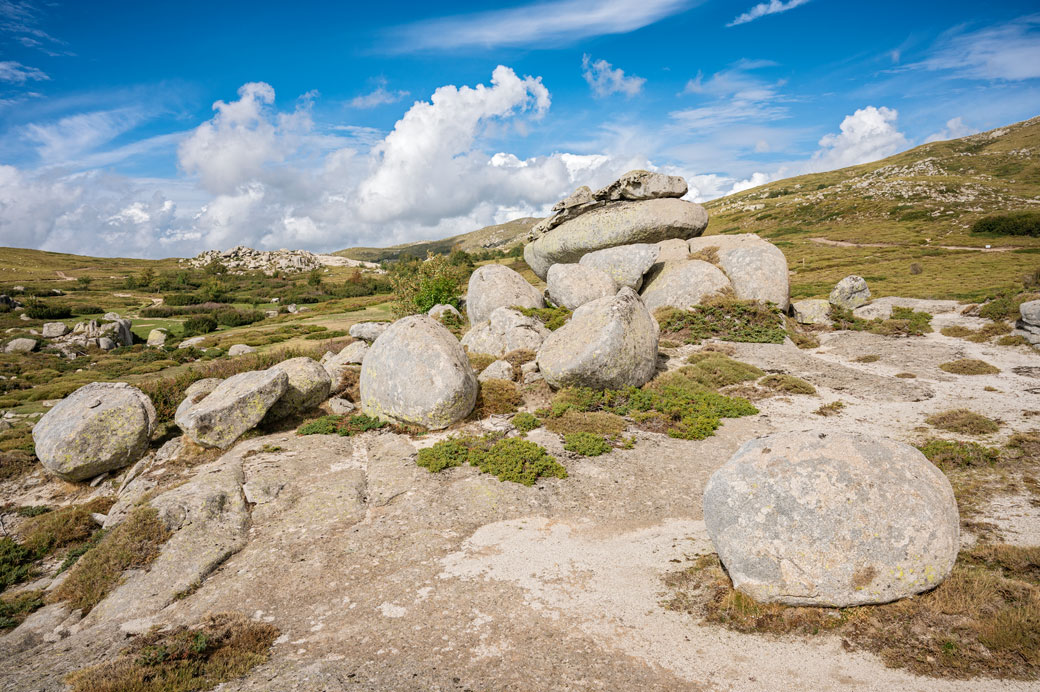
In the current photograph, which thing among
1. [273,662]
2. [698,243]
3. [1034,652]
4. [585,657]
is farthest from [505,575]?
[698,243]

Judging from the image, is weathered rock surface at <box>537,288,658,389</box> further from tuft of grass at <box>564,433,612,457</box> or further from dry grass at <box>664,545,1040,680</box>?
dry grass at <box>664,545,1040,680</box>

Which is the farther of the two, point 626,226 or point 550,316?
point 626,226

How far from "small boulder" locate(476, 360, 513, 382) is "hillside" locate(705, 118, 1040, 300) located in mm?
36117

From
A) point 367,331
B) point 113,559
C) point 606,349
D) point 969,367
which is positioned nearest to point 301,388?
point 113,559

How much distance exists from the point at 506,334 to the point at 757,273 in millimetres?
17245

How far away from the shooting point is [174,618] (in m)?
7.73

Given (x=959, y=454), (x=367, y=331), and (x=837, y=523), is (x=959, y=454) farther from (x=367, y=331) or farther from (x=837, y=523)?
(x=367, y=331)

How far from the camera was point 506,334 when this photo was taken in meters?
23.5

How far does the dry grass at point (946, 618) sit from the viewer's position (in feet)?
17.2

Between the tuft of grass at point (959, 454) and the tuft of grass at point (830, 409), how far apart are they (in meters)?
3.55

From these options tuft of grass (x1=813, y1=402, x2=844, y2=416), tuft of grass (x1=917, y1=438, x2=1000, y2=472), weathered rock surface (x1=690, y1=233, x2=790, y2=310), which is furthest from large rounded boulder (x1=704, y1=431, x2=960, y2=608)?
weathered rock surface (x1=690, y1=233, x2=790, y2=310)

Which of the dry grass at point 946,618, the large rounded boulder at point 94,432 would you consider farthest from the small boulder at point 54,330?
the dry grass at point 946,618

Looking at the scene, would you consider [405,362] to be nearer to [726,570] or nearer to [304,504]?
[304,504]

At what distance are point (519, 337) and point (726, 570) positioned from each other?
53.8 ft
